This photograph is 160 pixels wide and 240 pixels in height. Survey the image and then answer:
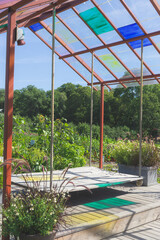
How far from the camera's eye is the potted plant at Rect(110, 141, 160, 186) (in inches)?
232

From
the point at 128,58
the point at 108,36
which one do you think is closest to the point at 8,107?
the point at 108,36

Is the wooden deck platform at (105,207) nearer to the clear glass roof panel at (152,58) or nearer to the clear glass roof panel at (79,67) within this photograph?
the clear glass roof panel at (152,58)

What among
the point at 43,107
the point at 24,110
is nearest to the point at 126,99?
the point at 43,107

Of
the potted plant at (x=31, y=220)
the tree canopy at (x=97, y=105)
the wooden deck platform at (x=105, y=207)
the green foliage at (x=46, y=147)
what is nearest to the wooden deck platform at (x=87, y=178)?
the wooden deck platform at (x=105, y=207)

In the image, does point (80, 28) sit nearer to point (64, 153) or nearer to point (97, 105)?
point (64, 153)

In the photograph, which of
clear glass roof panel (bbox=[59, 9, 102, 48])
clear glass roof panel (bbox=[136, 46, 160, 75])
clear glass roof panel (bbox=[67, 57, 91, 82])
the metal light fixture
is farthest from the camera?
clear glass roof panel (bbox=[67, 57, 91, 82])

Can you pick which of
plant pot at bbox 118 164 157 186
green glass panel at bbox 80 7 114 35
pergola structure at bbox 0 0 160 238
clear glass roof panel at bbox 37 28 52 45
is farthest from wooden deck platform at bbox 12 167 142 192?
clear glass roof panel at bbox 37 28 52 45

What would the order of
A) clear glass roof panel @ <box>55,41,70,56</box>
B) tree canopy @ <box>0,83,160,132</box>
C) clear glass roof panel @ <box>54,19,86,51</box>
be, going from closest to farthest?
clear glass roof panel @ <box>54,19,86,51</box>
clear glass roof panel @ <box>55,41,70,56</box>
tree canopy @ <box>0,83,160,132</box>

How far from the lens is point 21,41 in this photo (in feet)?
9.96

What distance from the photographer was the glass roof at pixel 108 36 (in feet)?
18.1

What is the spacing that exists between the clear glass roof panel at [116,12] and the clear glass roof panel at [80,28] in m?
0.73

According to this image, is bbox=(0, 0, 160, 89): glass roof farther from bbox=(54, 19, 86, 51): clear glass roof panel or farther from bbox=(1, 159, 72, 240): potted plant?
bbox=(1, 159, 72, 240): potted plant

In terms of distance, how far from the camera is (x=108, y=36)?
632 cm

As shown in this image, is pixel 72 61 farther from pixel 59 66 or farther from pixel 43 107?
pixel 59 66
